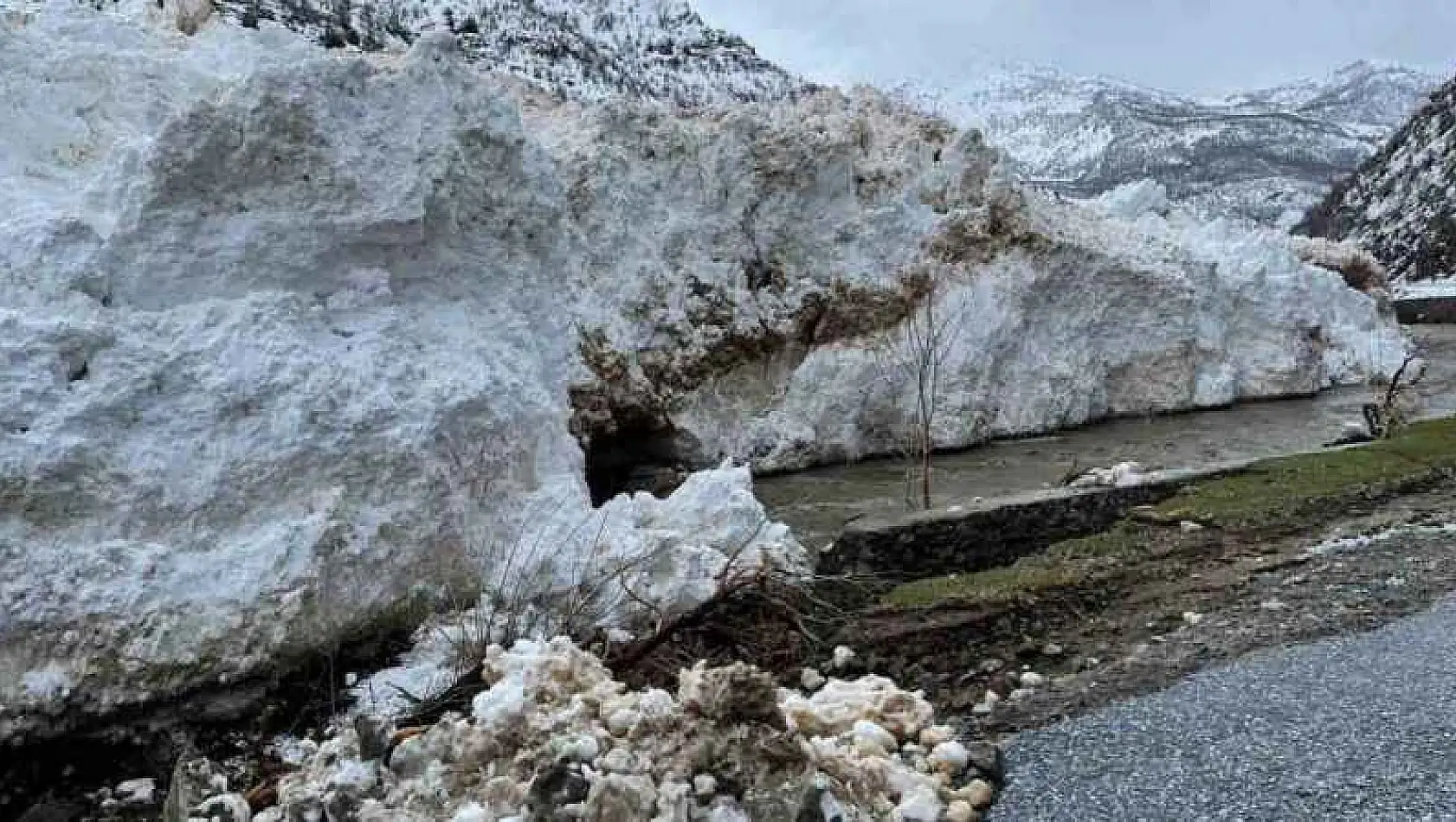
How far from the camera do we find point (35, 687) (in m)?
5.66

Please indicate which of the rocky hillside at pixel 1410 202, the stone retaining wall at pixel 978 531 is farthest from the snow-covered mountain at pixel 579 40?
the rocky hillside at pixel 1410 202

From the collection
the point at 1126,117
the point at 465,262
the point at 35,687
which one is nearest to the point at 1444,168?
the point at 465,262

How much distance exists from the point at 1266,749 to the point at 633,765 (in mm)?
2699

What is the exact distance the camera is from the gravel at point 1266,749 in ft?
14.8

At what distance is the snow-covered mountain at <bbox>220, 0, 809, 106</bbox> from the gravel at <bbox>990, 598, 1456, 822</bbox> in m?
14.6

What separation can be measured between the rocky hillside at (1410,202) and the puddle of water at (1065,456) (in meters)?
37.3

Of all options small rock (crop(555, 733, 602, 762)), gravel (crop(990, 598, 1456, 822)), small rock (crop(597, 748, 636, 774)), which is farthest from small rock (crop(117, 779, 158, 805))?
gravel (crop(990, 598, 1456, 822))

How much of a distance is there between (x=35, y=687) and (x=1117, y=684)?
17.6 feet

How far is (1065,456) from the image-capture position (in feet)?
51.7

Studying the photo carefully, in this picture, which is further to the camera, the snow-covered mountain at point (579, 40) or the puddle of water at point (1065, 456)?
the snow-covered mountain at point (579, 40)

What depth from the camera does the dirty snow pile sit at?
422cm

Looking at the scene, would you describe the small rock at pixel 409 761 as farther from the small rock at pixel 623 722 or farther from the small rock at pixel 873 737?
the small rock at pixel 873 737

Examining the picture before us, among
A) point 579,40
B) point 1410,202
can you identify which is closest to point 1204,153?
point 1410,202

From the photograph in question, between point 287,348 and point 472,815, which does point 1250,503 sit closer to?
point 287,348
